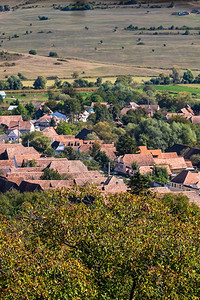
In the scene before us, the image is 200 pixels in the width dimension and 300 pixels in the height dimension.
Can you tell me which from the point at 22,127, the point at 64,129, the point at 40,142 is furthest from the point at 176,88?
the point at 40,142

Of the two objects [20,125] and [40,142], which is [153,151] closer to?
[40,142]

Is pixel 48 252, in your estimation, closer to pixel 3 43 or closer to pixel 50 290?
pixel 50 290

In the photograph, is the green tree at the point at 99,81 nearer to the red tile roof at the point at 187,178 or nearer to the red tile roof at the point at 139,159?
the red tile roof at the point at 139,159

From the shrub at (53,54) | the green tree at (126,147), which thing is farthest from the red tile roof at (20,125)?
the shrub at (53,54)

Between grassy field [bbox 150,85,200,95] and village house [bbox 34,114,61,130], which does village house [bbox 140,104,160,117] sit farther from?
grassy field [bbox 150,85,200,95]

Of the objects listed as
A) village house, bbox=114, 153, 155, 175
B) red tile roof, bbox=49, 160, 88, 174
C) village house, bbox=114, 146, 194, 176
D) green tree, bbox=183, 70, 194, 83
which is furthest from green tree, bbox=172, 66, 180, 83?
red tile roof, bbox=49, 160, 88, 174

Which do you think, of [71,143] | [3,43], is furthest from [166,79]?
[71,143]
